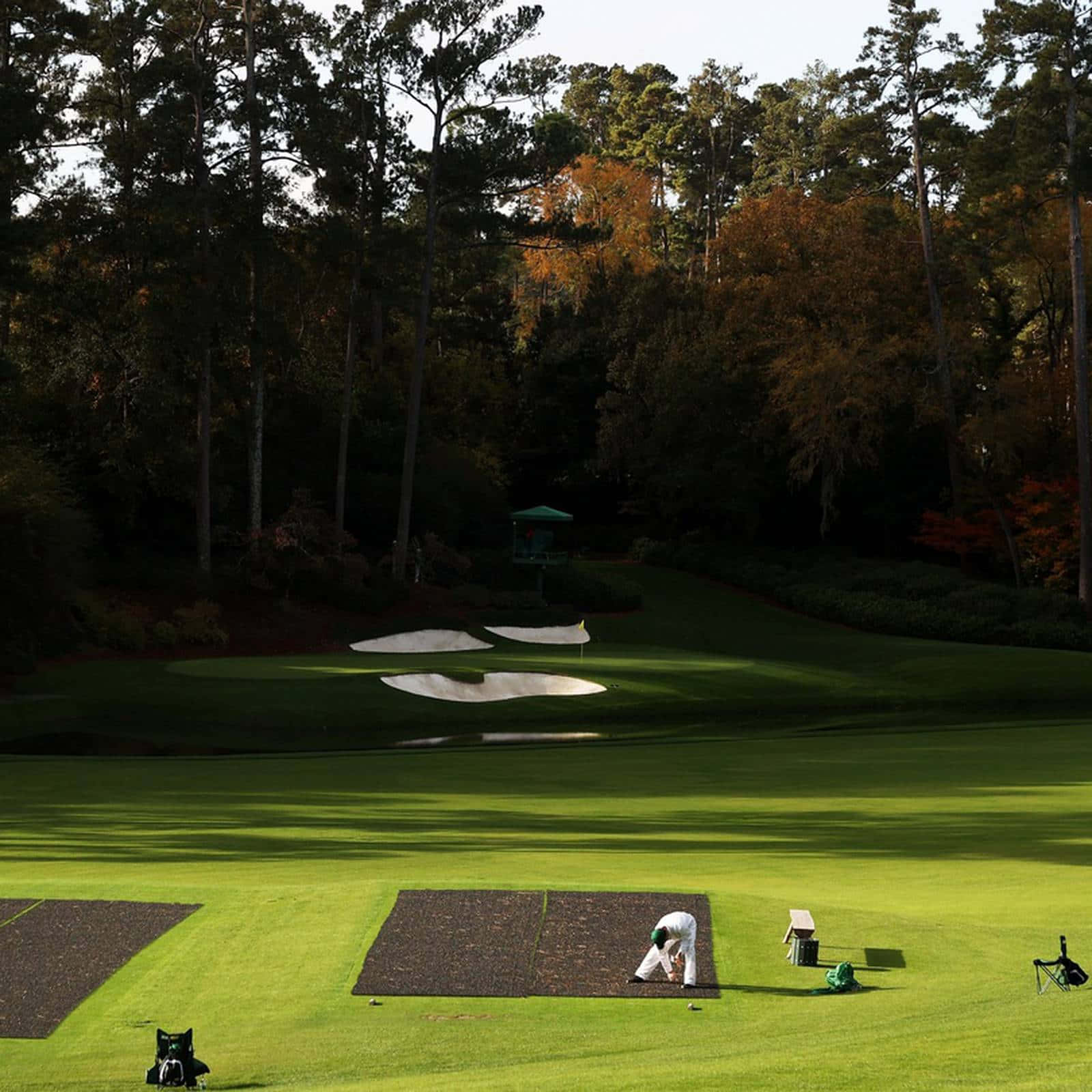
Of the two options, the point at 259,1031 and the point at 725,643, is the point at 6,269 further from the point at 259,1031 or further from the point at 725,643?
the point at 259,1031

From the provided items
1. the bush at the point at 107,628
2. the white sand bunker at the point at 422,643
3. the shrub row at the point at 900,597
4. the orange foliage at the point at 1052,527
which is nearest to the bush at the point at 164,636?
the bush at the point at 107,628

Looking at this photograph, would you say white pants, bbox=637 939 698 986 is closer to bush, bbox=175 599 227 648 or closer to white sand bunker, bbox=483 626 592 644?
bush, bbox=175 599 227 648

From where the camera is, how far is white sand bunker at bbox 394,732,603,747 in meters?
28.3

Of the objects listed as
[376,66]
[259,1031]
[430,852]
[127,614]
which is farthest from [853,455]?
[259,1031]

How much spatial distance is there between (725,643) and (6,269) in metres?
23.9

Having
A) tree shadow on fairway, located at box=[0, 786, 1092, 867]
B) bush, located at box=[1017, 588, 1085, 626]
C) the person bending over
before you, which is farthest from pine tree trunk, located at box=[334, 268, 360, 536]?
the person bending over

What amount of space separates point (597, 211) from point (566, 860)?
69967mm

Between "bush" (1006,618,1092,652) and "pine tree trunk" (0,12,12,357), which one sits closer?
"pine tree trunk" (0,12,12,357)

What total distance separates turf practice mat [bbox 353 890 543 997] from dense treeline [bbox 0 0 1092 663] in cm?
2456

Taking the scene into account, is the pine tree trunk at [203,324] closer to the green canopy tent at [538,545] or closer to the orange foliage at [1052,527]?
the green canopy tent at [538,545]

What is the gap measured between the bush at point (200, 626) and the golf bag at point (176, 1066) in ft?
106

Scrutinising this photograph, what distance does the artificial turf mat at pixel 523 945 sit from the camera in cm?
934

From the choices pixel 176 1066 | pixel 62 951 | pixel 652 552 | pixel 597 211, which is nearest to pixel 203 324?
pixel 652 552

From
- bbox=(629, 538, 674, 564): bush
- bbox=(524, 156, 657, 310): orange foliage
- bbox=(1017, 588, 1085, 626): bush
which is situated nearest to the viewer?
bbox=(1017, 588, 1085, 626): bush
